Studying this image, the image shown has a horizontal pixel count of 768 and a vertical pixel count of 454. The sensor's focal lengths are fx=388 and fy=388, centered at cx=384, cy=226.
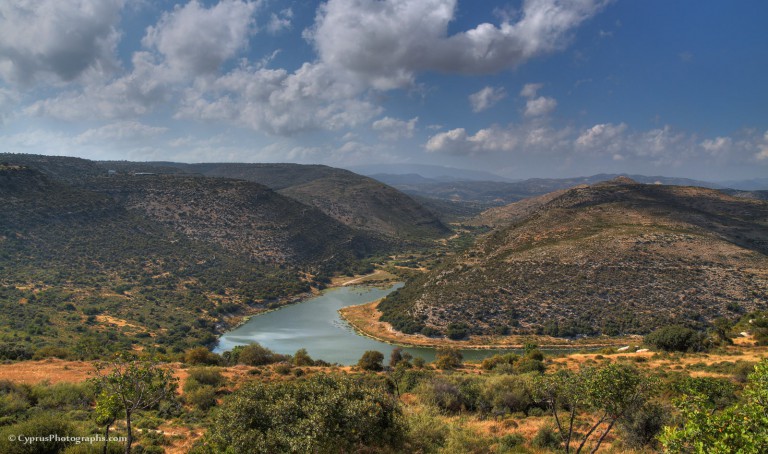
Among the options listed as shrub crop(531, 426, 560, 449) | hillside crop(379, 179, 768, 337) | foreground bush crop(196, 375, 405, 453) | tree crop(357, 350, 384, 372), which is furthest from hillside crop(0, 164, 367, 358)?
hillside crop(379, 179, 768, 337)

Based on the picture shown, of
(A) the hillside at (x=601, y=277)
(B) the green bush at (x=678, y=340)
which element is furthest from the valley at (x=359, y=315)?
(A) the hillside at (x=601, y=277)

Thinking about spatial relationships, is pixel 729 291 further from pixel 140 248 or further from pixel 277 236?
pixel 140 248

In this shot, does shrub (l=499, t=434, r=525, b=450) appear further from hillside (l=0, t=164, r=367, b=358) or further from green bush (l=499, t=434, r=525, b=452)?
hillside (l=0, t=164, r=367, b=358)

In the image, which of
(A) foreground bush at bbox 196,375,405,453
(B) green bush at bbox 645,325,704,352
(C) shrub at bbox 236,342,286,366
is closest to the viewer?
(A) foreground bush at bbox 196,375,405,453

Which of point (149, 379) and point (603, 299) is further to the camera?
point (603, 299)

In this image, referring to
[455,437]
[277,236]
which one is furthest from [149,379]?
[277,236]

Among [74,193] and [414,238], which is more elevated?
[74,193]

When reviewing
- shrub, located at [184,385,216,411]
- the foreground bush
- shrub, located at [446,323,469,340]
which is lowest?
shrub, located at [446,323,469,340]
